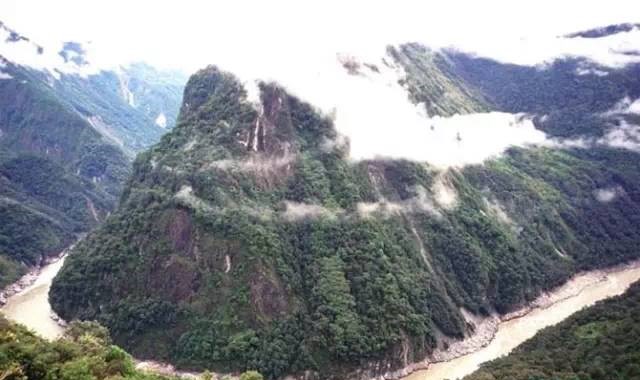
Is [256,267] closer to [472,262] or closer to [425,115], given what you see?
[472,262]

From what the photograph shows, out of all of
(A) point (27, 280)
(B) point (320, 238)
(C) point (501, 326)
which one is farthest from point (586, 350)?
(A) point (27, 280)

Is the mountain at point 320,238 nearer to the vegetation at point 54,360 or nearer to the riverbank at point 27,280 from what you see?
the riverbank at point 27,280

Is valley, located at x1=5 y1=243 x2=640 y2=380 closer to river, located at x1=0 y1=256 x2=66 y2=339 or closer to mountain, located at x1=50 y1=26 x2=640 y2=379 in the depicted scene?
river, located at x1=0 y1=256 x2=66 y2=339

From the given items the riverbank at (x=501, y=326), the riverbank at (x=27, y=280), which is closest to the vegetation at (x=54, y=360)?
the riverbank at (x=501, y=326)

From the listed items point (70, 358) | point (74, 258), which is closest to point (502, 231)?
point (74, 258)

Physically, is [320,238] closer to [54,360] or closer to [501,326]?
[501,326]

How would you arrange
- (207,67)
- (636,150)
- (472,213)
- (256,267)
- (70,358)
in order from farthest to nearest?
(636,150)
(207,67)
(472,213)
(256,267)
(70,358)

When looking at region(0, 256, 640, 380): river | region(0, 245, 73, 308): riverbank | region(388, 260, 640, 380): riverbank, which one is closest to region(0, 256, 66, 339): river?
region(0, 256, 640, 380): river
